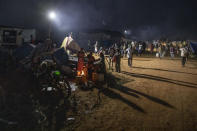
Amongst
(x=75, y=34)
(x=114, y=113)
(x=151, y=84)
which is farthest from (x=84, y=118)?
(x=75, y=34)

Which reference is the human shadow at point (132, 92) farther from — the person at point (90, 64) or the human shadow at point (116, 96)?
the person at point (90, 64)

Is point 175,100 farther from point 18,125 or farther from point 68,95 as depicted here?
point 18,125

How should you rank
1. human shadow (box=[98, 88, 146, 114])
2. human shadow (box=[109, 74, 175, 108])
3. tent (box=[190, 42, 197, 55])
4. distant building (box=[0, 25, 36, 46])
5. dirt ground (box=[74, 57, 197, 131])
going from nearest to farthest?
dirt ground (box=[74, 57, 197, 131]) < human shadow (box=[98, 88, 146, 114]) < human shadow (box=[109, 74, 175, 108]) < distant building (box=[0, 25, 36, 46]) < tent (box=[190, 42, 197, 55])

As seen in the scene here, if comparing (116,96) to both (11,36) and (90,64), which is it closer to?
(90,64)

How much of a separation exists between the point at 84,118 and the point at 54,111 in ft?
3.89

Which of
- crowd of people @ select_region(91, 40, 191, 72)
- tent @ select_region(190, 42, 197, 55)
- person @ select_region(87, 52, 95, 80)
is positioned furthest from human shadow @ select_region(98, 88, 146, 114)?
tent @ select_region(190, 42, 197, 55)

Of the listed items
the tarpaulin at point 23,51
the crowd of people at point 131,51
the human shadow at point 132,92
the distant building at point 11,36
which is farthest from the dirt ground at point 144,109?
the distant building at point 11,36

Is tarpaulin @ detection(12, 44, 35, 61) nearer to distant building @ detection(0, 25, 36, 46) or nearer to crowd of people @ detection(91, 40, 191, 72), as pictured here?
crowd of people @ detection(91, 40, 191, 72)

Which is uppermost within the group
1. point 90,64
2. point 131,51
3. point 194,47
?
point 194,47

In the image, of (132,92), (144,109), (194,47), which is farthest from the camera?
(194,47)

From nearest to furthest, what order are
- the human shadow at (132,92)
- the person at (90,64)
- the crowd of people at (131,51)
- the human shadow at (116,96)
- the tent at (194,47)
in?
1. the human shadow at (116,96)
2. the human shadow at (132,92)
3. the person at (90,64)
4. the crowd of people at (131,51)
5. the tent at (194,47)

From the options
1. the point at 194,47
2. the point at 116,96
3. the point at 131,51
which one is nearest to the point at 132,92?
the point at 116,96

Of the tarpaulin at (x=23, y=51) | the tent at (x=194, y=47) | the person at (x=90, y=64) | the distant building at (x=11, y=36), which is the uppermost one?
the distant building at (x=11, y=36)

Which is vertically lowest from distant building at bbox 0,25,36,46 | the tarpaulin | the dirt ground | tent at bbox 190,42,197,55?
the dirt ground
